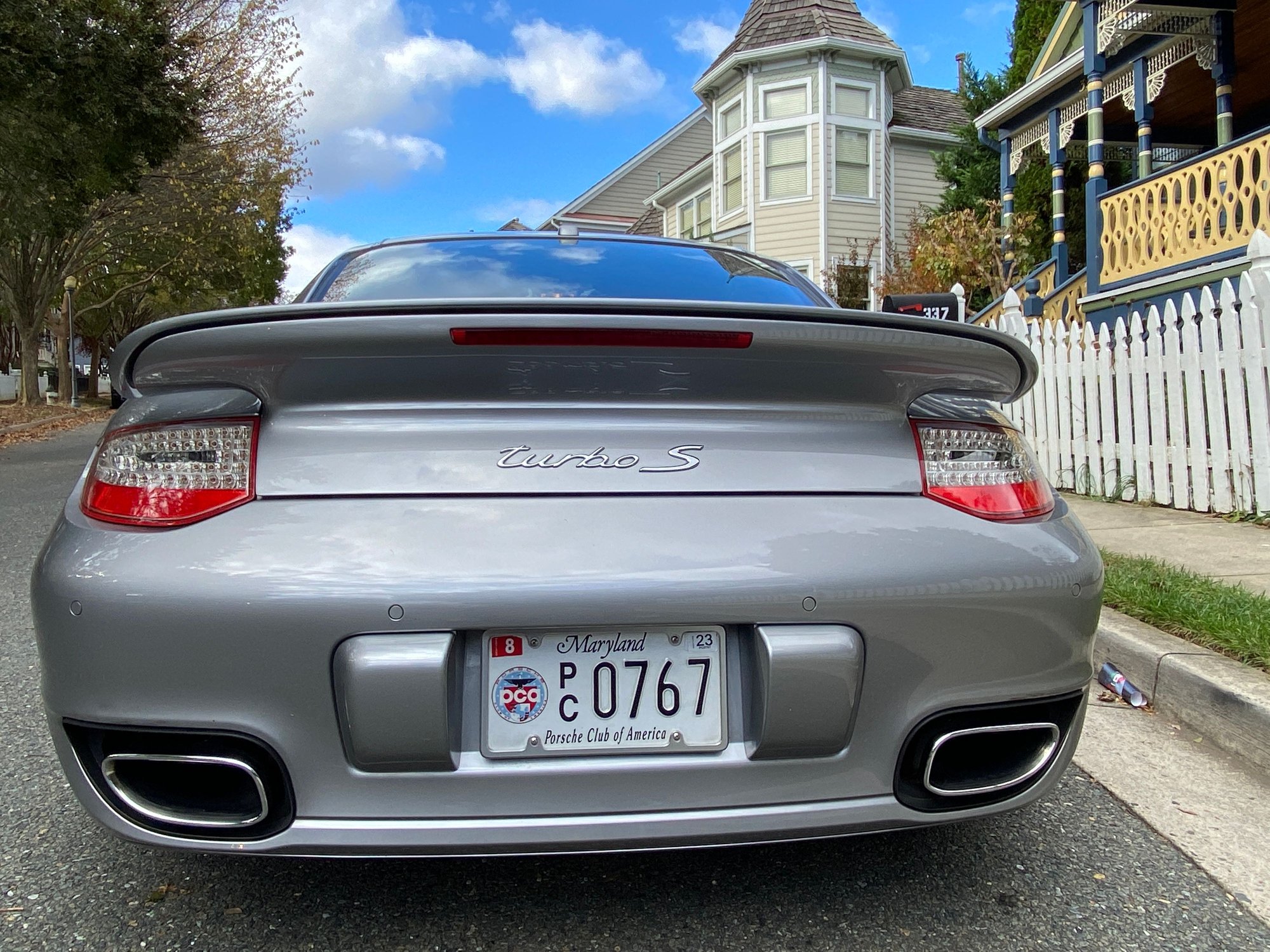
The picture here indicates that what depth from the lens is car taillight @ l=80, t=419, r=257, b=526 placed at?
5.19ft

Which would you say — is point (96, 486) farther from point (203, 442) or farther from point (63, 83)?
point (63, 83)

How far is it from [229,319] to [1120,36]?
42.4 feet

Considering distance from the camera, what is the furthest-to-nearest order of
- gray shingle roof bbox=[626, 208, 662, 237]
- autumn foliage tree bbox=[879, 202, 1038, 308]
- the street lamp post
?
gray shingle roof bbox=[626, 208, 662, 237] → the street lamp post → autumn foliage tree bbox=[879, 202, 1038, 308]

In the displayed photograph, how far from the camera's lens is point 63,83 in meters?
10.4

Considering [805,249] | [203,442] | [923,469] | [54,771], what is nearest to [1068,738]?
[923,469]

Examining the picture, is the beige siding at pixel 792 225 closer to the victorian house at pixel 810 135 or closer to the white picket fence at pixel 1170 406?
the victorian house at pixel 810 135

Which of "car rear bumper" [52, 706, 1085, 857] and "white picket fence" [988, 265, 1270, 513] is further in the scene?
"white picket fence" [988, 265, 1270, 513]

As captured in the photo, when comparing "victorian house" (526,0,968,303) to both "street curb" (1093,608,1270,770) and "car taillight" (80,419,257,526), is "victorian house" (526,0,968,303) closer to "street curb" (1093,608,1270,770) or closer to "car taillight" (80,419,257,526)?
"street curb" (1093,608,1270,770)

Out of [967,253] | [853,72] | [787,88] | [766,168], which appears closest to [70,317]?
[766,168]

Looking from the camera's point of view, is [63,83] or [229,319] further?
[63,83]

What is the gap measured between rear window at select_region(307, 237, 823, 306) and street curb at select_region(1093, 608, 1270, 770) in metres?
1.60

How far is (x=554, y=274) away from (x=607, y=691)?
54.0 inches

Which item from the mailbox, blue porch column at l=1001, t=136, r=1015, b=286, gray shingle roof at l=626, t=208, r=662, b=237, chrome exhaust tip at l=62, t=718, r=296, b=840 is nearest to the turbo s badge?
chrome exhaust tip at l=62, t=718, r=296, b=840

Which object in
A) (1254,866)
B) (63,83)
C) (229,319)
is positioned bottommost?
(1254,866)
